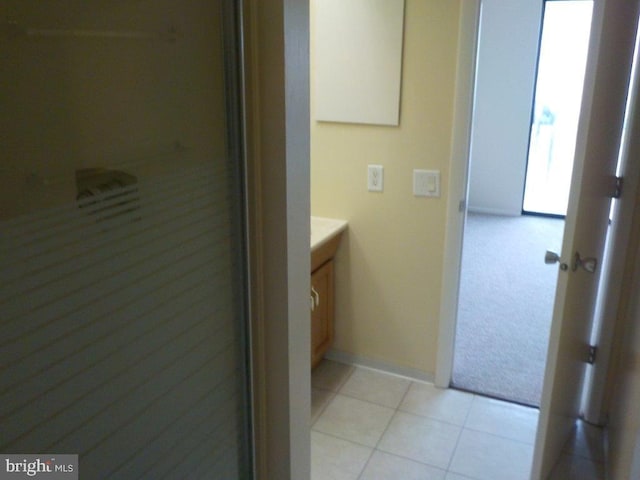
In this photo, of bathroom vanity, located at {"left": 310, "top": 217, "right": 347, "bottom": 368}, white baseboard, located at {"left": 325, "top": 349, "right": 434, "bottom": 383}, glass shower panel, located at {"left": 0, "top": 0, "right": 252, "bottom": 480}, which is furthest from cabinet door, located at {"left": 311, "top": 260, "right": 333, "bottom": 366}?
glass shower panel, located at {"left": 0, "top": 0, "right": 252, "bottom": 480}

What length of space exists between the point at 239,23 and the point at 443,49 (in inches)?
60.3

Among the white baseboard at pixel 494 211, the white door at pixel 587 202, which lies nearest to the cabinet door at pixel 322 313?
the white door at pixel 587 202

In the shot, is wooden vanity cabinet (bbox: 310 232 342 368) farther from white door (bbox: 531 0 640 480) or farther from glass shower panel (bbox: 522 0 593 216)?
glass shower panel (bbox: 522 0 593 216)

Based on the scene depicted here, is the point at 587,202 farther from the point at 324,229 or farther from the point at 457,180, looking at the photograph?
the point at 324,229

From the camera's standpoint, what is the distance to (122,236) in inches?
36.9

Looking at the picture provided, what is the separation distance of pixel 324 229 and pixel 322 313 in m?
0.44

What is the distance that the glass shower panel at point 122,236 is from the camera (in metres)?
0.77

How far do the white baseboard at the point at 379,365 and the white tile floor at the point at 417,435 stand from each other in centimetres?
4

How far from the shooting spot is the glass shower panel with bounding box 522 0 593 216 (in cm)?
549

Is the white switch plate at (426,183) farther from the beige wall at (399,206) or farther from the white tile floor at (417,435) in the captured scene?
the white tile floor at (417,435)

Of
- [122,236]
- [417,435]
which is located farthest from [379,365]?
[122,236]

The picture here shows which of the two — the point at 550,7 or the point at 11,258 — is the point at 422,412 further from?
the point at 550,7

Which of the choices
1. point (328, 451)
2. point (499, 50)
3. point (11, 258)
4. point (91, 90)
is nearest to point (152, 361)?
point (11, 258)

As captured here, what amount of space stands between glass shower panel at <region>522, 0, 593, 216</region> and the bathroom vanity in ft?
10.9
